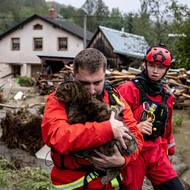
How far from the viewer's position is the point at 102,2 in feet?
282

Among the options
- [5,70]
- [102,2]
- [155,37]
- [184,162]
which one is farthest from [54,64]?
[102,2]

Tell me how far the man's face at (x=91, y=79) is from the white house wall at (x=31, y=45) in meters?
34.5

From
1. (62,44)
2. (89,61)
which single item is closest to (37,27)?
(62,44)

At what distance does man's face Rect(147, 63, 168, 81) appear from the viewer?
370 cm

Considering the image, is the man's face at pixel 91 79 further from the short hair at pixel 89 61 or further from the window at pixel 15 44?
the window at pixel 15 44

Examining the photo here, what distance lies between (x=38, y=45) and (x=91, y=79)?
3764 cm

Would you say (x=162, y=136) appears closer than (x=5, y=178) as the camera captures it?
Yes

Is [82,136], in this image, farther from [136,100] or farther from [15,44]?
[15,44]

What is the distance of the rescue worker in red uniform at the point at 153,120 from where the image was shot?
11.1ft

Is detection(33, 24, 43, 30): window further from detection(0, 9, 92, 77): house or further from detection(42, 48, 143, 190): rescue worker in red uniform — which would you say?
detection(42, 48, 143, 190): rescue worker in red uniform

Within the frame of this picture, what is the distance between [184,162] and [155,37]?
13637 mm

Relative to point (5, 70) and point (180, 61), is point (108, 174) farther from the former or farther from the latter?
point (5, 70)

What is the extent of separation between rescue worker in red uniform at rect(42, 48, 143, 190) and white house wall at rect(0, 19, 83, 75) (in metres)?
34.5

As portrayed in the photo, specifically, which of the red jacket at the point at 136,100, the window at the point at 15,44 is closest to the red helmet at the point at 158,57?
the red jacket at the point at 136,100
